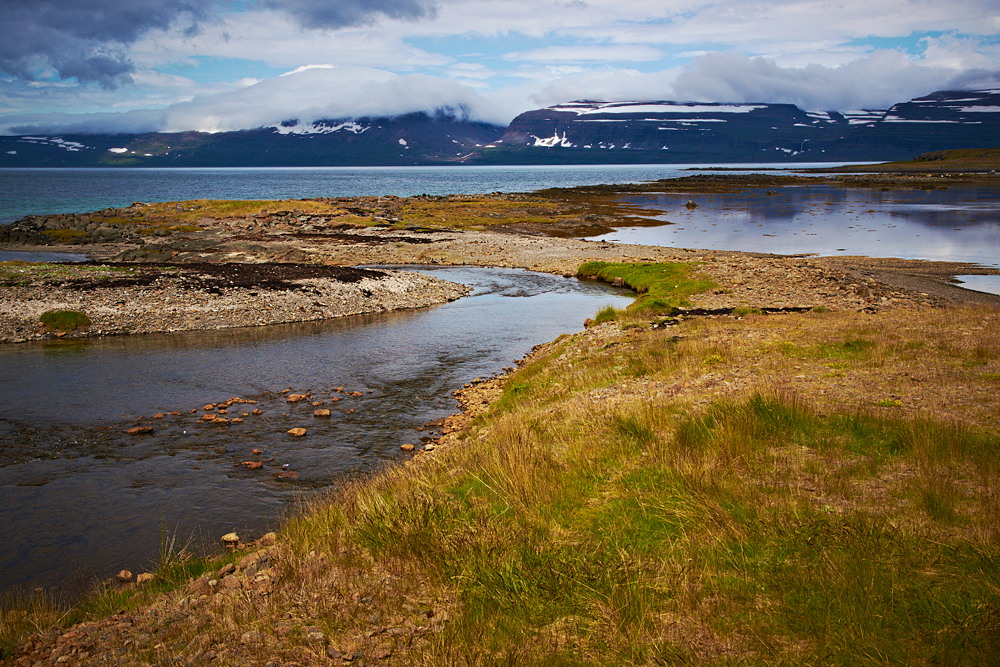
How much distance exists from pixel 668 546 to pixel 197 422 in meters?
13.9

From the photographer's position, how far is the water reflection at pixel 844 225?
50031mm

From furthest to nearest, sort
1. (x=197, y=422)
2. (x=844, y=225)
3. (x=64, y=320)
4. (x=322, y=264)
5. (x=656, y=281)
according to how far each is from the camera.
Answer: (x=844, y=225) < (x=322, y=264) < (x=656, y=281) < (x=64, y=320) < (x=197, y=422)

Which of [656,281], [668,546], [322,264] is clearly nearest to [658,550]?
[668,546]

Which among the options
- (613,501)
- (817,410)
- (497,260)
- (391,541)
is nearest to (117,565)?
(391,541)

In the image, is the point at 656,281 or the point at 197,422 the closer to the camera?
the point at 197,422

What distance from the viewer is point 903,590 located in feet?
17.0

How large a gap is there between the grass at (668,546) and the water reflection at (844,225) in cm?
4312

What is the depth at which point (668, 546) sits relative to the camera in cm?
650

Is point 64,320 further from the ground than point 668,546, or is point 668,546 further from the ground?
point 668,546

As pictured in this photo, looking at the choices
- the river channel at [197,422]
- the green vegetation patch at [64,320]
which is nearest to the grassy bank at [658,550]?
the river channel at [197,422]

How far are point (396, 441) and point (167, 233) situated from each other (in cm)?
5426

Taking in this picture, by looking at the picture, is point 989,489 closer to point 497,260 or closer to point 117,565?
point 117,565

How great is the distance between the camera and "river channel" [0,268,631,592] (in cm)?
1105

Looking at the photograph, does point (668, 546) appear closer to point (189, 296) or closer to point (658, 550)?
point (658, 550)
